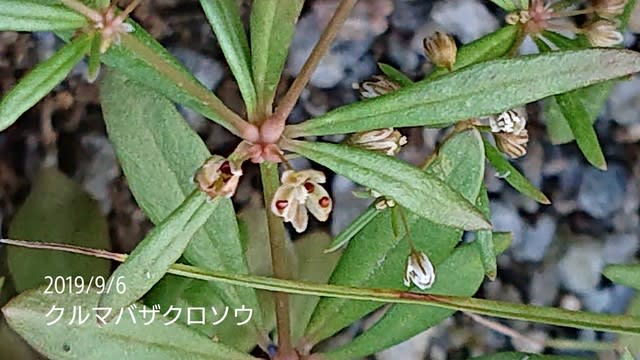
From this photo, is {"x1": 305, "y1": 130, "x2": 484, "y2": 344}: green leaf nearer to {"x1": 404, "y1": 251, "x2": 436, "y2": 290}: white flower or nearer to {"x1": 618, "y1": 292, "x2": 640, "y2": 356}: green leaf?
{"x1": 404, "y1": 251, "x2": 436, "y2": 290}: white flower

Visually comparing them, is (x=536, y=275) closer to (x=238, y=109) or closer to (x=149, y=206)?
(x=238, y=109)

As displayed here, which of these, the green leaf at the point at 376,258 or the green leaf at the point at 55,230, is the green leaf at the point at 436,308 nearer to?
the green leaf at the point at 376,258

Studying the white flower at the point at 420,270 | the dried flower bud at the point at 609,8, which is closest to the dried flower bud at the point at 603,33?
the dried flower bud at the point at 609,8

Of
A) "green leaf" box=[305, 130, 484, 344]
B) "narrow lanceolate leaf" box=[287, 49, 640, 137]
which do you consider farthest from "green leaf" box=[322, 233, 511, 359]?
"narrow lanceolate leaf" box=[287, 49, 640, 137]

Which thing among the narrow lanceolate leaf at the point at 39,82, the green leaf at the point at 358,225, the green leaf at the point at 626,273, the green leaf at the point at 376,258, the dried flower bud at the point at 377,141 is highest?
the narrow lanceolate leaf at the point at 39,82

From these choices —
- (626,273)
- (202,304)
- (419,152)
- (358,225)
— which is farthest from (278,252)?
(419,152)

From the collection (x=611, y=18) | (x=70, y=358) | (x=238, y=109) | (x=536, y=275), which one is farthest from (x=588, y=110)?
(x=70, y=358)

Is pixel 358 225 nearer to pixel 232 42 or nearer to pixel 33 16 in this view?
pixel 232 42
